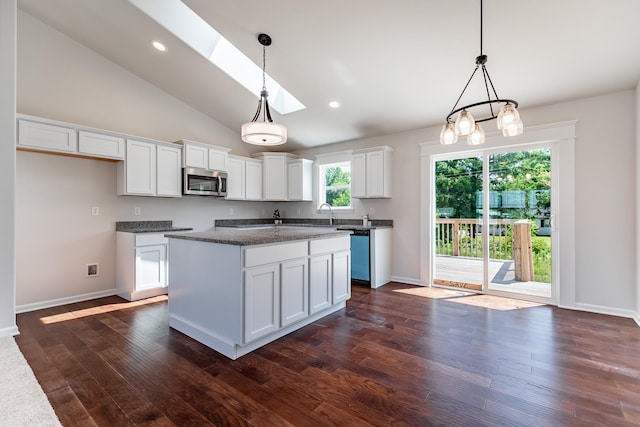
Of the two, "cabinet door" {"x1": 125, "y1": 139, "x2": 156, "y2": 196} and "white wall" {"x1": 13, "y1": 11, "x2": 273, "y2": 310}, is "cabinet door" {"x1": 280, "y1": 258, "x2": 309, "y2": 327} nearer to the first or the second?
"cabinet door" {"x1": 125, "y1": 139, "x2": 156, "y2": 196}

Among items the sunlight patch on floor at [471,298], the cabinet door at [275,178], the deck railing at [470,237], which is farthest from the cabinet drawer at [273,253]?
the cabinet door at [275,178]

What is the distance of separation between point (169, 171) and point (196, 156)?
48 cm

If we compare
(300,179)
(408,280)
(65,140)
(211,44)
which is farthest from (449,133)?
(65,140)

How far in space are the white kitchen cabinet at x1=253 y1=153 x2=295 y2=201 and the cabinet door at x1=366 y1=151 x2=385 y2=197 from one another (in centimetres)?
176

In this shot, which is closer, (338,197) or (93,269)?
(93,269)

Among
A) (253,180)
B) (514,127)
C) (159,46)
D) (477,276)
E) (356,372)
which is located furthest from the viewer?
(253,180)

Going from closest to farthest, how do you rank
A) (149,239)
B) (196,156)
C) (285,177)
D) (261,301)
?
(261,301) < (149,239) < (196,156) < (285,177)

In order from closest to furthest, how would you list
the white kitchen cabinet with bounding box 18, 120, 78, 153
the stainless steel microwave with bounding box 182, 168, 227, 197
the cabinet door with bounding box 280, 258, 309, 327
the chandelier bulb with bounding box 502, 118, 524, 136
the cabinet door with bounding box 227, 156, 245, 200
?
the chandelier bulb with bounding box 502, 118, 524, 136 → the cabinet door with bounding box 280, 258, 309, 327 → the white kitchen cabinet with bounding box 18, 120, 78, 153 → the stainless steel microwave with bounding box 182, 168, 227, 197 → the cabinet door with bounding box 227, 156, 245, 200

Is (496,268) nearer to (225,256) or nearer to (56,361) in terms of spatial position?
(225,256)

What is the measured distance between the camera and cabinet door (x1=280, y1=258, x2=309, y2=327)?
2639mm

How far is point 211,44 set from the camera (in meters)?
3.75

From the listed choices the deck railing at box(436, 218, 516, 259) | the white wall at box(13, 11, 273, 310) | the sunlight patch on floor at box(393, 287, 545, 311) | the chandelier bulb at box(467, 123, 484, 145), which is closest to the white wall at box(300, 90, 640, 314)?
the sunlight patch on floor at box(393, 287, 545, 311)

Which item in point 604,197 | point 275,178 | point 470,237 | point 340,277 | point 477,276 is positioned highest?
point 275,178

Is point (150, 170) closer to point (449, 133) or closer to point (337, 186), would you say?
point (337, 186)
